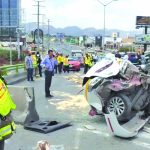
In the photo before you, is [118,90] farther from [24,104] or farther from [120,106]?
[24,104]

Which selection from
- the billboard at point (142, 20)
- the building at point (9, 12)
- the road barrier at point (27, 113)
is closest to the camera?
the road barrier at point (27, 113)

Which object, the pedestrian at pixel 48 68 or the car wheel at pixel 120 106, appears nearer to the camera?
the car wheel at pixel 120 106

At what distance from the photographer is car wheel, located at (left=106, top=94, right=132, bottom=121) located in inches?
423

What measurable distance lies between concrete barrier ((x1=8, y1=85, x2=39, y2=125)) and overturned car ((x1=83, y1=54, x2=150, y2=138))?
56.6 inches

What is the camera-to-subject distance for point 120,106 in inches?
430

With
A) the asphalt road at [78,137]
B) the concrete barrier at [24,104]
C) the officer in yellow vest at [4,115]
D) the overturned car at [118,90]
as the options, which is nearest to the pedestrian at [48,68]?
the asphalt road at [78,137]

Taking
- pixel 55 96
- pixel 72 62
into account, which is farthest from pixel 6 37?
pixel 55 96

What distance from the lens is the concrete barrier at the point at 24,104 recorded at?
10531 millimetres

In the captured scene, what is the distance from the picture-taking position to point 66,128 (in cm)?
1025

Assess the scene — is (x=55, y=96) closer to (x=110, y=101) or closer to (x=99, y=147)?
(x=110, y=101)

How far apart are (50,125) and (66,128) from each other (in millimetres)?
366

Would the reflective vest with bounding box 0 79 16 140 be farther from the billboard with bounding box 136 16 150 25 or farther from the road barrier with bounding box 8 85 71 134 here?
the billboard with bounding box 136 16 150 25

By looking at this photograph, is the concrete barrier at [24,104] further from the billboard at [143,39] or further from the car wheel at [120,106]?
the billboard at [143,39]

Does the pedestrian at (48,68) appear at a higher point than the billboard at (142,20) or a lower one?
lower
